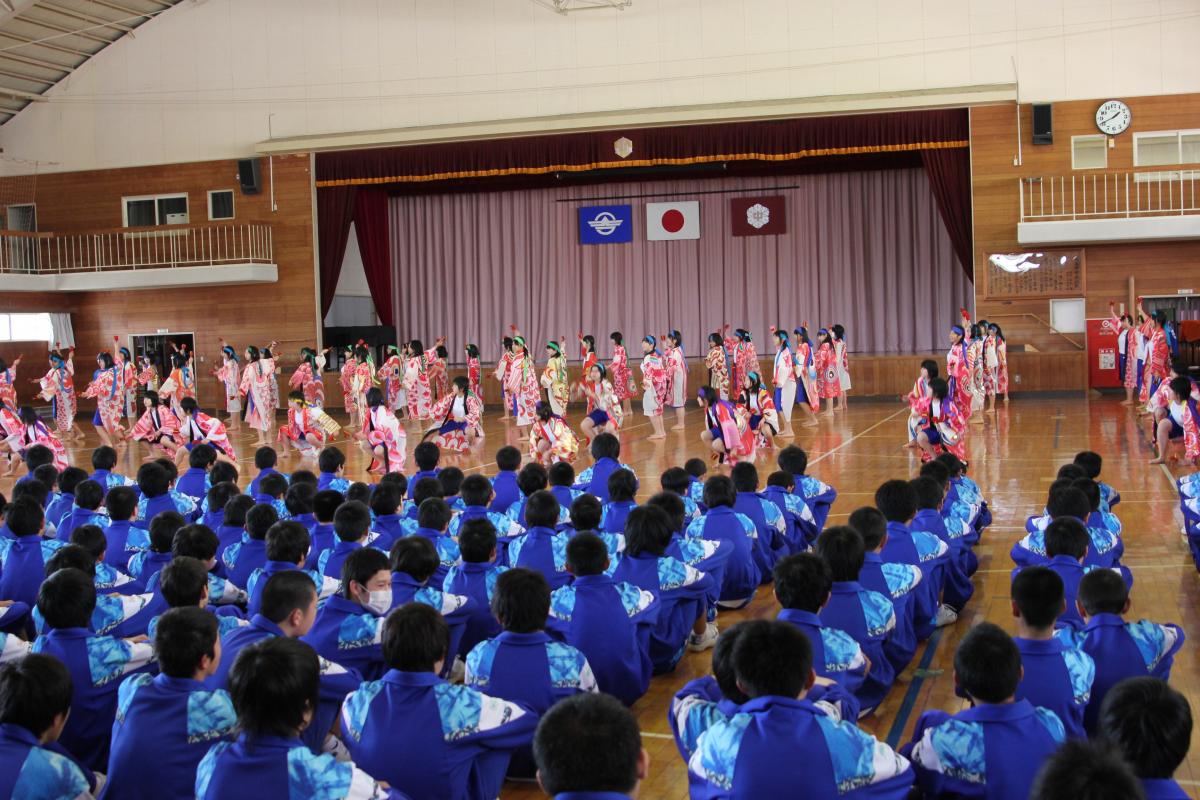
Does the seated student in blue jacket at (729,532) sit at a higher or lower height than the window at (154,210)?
lower

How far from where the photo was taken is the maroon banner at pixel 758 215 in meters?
20.6

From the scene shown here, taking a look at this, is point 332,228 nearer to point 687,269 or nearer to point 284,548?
point 687,269

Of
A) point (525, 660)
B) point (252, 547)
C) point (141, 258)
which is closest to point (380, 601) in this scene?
point (525, 660)

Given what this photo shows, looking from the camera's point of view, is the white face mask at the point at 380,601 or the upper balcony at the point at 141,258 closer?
the white face mask at the point at 380,601

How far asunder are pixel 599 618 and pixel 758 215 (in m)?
17.2

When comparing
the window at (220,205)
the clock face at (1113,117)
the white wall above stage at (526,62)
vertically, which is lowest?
the window at (220,205)

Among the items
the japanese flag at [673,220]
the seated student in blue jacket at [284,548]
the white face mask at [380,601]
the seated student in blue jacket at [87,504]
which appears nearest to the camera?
the white face mask at [380,601]

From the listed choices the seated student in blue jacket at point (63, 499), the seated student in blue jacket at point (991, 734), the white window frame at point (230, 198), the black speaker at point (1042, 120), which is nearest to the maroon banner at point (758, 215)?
the black speaker at point (1042, 120)

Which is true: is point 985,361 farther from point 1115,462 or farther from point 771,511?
point 771,511

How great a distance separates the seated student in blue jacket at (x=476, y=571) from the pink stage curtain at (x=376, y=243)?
1661cm

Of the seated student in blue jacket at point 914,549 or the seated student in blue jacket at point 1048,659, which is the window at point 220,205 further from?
the seated student in blue jacket at point 1048,659

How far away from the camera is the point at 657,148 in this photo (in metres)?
18.3

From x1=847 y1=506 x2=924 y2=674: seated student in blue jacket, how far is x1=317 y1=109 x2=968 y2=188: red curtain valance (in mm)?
13928

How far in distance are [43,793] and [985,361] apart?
14.4m
